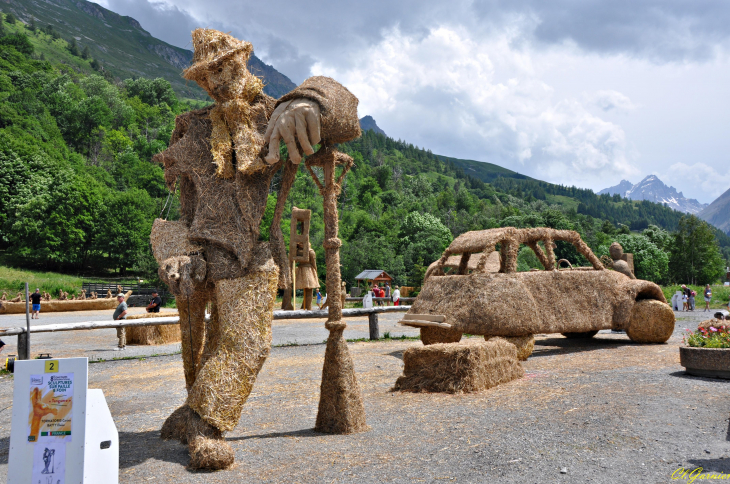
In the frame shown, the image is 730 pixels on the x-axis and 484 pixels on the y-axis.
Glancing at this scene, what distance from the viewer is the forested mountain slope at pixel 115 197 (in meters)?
39.5

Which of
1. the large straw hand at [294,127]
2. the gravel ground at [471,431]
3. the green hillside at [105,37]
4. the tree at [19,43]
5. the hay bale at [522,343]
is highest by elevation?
the green hillside at [105,37]

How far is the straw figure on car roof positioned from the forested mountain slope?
24532 millimetres

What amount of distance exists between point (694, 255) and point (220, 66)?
184 feet

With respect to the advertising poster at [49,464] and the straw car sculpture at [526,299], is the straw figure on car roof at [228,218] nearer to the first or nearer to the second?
the advertising poster at [49,464]

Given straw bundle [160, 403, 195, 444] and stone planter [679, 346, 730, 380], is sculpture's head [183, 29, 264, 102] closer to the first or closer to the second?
straw bundle [160, 403, 195, 444]

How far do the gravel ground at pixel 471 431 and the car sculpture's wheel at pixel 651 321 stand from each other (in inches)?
77.2

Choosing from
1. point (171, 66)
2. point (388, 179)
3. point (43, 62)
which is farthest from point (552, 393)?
point (171, 66)

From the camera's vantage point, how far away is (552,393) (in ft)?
17.9

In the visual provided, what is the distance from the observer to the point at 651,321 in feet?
29.1

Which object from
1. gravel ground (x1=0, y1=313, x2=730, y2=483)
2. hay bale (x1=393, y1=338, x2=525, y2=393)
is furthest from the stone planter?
hay bale (x1=393, y1=338, x2=525, y2=393)

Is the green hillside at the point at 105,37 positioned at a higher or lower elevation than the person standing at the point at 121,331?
higher

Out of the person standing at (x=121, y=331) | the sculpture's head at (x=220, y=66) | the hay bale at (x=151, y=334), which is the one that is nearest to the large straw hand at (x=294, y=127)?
the sculpture's head at (x=220, y=66)

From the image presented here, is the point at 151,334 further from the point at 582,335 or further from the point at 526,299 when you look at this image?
the point at 582,335

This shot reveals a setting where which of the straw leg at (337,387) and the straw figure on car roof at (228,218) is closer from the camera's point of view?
the straw figure on car roof at (228,218)
